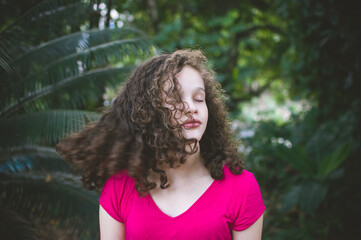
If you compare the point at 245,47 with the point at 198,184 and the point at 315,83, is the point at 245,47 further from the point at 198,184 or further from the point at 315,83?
the point at 198,184

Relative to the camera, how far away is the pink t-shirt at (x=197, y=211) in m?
1.21

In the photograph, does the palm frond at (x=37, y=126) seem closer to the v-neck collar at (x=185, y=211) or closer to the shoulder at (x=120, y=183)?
the shoulder at (x=120, y=183)

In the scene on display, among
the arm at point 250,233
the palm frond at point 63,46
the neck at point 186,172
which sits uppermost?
the palm frond at point 63,46

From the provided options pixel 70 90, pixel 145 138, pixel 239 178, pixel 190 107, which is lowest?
pixel 239 178

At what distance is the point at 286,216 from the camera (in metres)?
4.04

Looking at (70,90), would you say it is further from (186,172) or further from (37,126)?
(186,172)

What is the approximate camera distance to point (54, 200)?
2.29m

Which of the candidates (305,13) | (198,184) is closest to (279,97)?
(305,13)

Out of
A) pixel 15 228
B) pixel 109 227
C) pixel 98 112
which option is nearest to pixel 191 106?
pixel 109 227

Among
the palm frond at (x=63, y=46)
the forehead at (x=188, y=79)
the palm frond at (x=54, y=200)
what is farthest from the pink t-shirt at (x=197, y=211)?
the palm frond at (x=63, y=46)

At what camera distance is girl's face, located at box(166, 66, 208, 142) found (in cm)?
125

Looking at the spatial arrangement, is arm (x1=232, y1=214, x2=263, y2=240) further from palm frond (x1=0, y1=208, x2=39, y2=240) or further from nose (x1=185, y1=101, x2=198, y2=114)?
palm frond (x1=0, y1=208, x2=39, y2=240)

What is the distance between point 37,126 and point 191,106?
5.82ft

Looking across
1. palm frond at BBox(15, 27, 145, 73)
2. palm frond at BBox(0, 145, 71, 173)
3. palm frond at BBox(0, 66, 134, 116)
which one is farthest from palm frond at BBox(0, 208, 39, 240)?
palm frond at BBox(15, 27, 145, 73)
